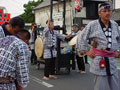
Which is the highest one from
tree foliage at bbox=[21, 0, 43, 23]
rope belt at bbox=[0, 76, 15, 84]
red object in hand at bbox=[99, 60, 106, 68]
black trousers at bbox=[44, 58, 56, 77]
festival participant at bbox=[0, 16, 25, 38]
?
tree foliage at bbox=[21, 0, 43, 23]

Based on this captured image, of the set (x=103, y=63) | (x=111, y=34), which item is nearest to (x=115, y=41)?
(x=111, y=34)

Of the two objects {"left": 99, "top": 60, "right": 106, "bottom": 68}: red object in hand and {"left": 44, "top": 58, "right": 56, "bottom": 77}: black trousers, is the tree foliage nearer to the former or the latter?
{"left": 44, "top": 58, "right": 56, "bottom": 77}: black trousers

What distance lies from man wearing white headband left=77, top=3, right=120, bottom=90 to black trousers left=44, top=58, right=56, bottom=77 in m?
4.11

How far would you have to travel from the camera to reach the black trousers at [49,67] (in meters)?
7.81

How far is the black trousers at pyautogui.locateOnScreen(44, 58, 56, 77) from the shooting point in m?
7.81

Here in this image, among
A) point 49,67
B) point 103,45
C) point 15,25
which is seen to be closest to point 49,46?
point 49,67

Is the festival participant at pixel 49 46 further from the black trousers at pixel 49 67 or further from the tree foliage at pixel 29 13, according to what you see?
the tree foliage at pixel 29 13

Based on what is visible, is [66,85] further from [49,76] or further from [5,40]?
[5,40]

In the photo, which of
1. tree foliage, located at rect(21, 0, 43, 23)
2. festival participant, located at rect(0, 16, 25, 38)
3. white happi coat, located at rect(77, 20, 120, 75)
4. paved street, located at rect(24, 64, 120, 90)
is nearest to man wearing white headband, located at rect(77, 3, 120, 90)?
white happi coat, located at rect(77, 20, 120, 75)

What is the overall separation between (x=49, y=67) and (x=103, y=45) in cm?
442

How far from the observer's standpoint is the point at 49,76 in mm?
8133

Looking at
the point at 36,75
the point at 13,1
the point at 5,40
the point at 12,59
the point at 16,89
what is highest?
the point at 13,1

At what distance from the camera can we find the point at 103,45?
366cm

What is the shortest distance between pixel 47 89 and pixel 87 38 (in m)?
3.10
